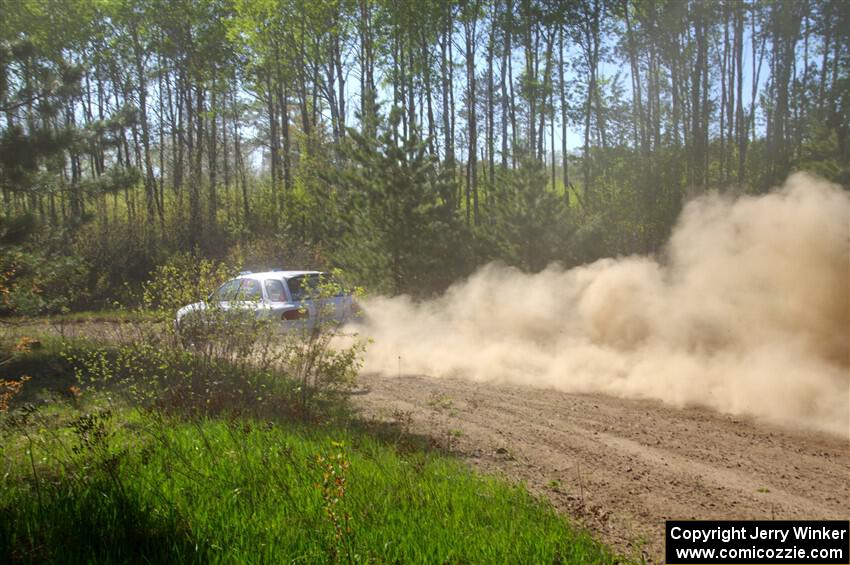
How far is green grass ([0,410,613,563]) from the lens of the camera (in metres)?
4.29

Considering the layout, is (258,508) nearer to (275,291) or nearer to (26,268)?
(275,291)

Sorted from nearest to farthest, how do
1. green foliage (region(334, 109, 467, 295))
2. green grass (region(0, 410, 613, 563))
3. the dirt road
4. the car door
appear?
green grass (region(0, 410, 613, 563)), the dirt road, the car door, green foliage (region(334, 109, 467, 295))

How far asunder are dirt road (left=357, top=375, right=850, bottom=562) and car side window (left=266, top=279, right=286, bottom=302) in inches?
160

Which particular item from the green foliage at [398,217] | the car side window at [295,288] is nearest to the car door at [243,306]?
the car side window at [295,288]

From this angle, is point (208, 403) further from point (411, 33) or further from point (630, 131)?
point (630, 131)

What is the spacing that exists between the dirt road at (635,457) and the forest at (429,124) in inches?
424

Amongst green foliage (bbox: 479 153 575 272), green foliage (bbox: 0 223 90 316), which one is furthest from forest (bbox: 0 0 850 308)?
green foliage (bbox: 0 223 90 316)

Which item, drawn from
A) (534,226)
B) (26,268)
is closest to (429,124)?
(534,226)

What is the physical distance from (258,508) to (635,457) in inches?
169

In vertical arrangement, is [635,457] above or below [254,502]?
below

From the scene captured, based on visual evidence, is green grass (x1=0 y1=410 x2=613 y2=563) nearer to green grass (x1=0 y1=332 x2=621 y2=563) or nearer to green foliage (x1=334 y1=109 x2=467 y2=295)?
green grass (x1=0 y1=332 x2=621 y2=563)

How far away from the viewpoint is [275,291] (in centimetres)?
1347

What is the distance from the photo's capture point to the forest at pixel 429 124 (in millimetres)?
21500

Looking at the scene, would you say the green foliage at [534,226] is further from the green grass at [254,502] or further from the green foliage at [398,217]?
the green grass at [254,502]
